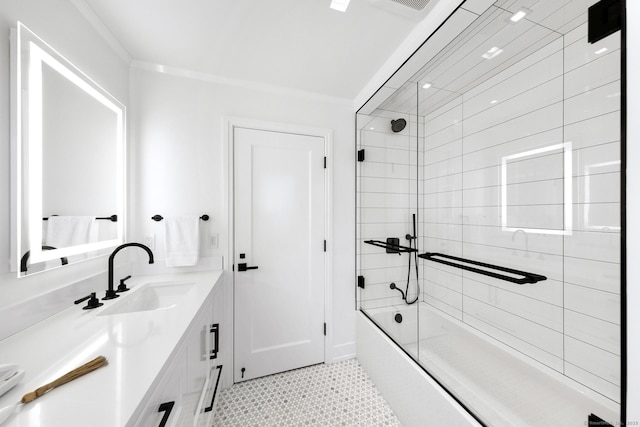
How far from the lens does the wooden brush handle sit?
1.88ft

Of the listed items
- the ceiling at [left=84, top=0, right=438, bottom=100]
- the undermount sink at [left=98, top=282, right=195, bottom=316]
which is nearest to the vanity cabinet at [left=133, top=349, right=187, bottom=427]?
the undermount sink at [left=98, top=282, right=195, bottom=316]

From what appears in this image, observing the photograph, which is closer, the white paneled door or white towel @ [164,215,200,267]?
white towel @ [164,215,200,267]

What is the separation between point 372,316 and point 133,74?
2.68 meters

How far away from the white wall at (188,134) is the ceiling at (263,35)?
0.47 ft

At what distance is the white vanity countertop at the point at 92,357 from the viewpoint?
542 mm

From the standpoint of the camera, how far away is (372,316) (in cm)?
207

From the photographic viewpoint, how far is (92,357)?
75cm

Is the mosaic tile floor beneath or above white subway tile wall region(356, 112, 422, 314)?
beneath

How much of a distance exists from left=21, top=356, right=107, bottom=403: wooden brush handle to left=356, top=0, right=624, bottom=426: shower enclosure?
1530mm

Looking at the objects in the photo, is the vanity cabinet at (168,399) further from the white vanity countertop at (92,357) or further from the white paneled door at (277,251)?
the white paneled door at (277,251)

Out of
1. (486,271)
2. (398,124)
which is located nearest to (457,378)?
(486,271)

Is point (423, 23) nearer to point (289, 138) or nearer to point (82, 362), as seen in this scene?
point (289, 138)

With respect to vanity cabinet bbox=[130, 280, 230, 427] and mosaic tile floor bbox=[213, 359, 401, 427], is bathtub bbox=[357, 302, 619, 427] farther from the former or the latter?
vanity cabinet bbox=[130, 280, 230, 427]

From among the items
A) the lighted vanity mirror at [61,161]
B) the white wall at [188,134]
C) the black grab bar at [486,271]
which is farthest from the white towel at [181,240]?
the black grab bar at [486,271]
